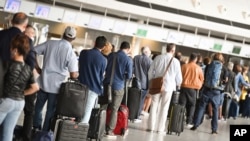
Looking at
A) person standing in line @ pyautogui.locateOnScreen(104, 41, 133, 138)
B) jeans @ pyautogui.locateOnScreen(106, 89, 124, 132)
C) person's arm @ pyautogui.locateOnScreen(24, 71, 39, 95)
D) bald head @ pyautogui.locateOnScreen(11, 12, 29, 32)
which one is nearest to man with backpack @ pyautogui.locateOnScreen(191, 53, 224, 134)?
person standing in line @ pyautogui.locateOnScreen(104, 41, 133, 138)

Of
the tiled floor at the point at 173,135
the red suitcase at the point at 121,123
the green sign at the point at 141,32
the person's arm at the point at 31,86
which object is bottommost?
the tiled floor at the point at 173,135

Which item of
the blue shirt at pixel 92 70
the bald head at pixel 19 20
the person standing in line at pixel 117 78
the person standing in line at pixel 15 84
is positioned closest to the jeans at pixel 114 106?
the person standing in line at pixel 117 78

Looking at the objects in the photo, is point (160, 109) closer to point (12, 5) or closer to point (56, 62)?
point (56, 62)

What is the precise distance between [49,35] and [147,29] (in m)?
4.37

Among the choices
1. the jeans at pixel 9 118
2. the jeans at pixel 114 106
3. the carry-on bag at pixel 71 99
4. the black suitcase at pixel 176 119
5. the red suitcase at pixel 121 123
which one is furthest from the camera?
the black suitcase at pixel 176 119

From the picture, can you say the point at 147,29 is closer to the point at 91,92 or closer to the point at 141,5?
the point at 141,5

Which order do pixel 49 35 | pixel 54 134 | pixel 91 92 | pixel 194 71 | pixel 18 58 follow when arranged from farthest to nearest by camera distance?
1. pixel 49 35
2. pixel 194 71
3. pixel 91 92
4. pixel 54 134
5. pixel 18 58

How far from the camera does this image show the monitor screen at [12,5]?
1909 centimetres

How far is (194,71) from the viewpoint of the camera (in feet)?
39.0

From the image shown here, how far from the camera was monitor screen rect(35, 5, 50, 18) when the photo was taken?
19.9m

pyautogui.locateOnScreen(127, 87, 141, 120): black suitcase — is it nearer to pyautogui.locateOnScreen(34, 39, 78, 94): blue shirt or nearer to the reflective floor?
the reflective floor

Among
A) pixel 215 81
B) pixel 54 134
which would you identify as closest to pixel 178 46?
pixel 215 81

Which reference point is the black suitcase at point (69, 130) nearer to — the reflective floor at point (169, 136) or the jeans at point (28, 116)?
the jeans at point (28, 116)

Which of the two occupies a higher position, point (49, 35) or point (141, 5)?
point (141, 5)
